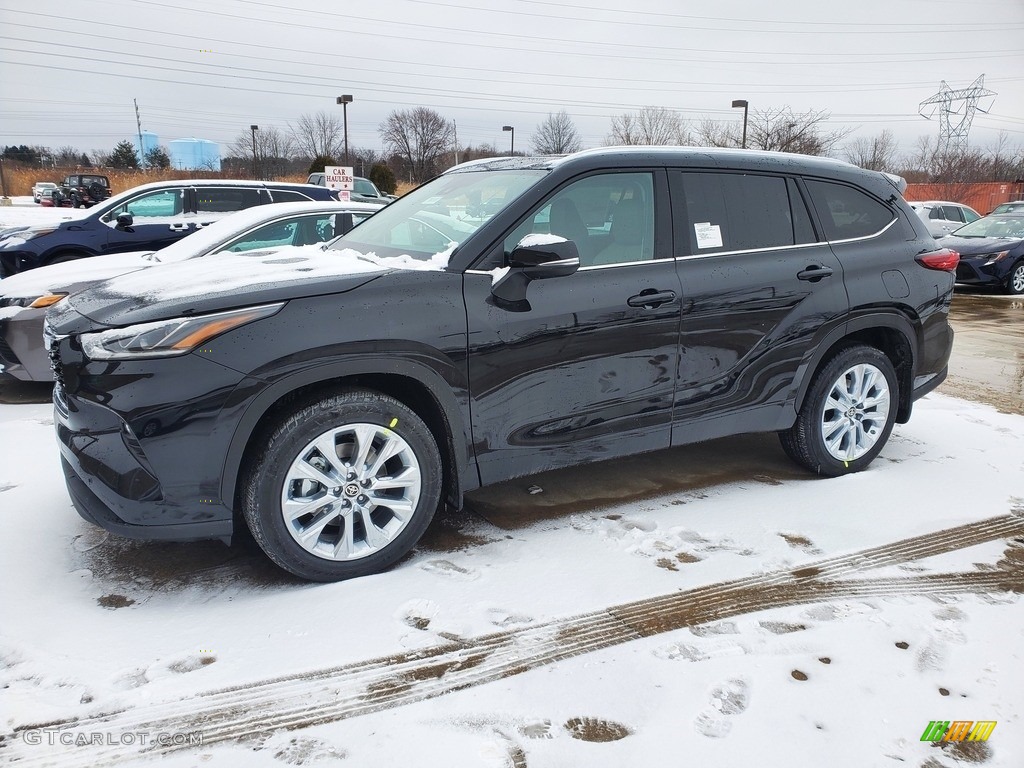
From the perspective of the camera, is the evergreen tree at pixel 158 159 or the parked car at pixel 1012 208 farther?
the evergreen tree at pixel 158 159

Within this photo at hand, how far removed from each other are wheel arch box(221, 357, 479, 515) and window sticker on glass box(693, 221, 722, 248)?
5.07ft

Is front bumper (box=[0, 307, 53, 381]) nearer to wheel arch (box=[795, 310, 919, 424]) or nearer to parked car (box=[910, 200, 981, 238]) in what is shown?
wheel arch (box=[795, 310, 919, 424])

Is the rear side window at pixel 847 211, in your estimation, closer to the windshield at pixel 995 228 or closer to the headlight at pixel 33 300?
the headlight at pixel 33 300

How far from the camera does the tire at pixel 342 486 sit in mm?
2770

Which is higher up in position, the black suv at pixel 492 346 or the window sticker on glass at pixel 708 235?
the window sticker on glass at pixel 708 235

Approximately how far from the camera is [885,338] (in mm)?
4336

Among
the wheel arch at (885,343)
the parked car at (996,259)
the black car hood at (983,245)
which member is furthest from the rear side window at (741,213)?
the black car hood at (983,245)

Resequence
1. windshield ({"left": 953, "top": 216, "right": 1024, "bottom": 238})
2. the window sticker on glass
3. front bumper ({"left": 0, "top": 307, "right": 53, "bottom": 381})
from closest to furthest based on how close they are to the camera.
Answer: the window sticker on glass
front bumper ({"left": 0, "top": 307, "right": 53, "bottom": 381})
windshield ({"left": 953, "top": 216, "right": 1024, "bottom": 238})

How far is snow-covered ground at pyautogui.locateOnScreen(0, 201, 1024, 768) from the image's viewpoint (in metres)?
2.14

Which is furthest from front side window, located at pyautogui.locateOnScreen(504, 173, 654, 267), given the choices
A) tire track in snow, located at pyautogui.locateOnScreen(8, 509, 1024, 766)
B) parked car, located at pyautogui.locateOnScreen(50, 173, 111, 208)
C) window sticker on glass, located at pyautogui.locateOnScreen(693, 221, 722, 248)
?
parked car, located at pyautogui.locateOnScreen(50, 173, 111, 208)

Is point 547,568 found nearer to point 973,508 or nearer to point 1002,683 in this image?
point 1002,683

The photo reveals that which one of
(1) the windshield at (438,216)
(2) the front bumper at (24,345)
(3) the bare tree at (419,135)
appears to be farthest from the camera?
(3) the bare tree at (419,135)

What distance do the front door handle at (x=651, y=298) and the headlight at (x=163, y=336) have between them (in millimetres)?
1669

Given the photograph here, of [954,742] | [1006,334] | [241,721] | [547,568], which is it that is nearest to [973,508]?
[954,742]
